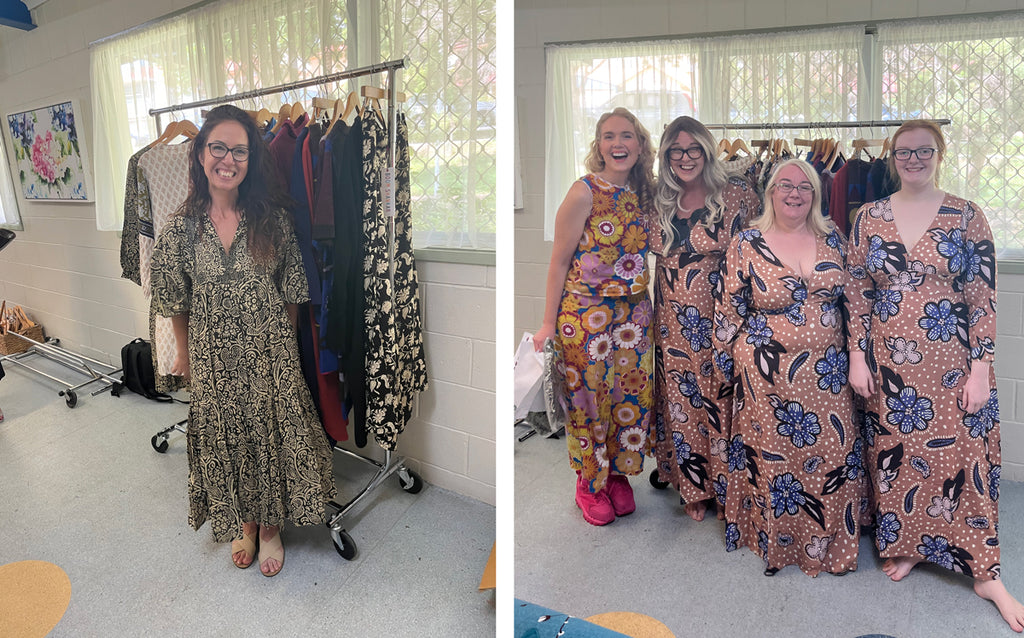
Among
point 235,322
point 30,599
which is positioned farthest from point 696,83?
point 30,599

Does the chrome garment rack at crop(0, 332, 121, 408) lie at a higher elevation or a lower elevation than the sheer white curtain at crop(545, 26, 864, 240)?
lower

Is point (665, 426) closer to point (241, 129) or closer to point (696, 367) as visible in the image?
point (696, 367)

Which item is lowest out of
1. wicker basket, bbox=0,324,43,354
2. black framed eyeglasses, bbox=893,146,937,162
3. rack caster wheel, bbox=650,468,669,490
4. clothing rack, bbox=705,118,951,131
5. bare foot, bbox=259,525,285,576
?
bare foot, bbox=259,525,285,576

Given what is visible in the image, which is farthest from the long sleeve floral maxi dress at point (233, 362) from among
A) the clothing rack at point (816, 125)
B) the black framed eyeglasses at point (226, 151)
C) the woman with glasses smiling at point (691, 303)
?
the clothing rack at point (816, 125)

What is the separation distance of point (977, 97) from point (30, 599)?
144 cm

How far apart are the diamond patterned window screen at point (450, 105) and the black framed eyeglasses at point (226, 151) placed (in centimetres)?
31

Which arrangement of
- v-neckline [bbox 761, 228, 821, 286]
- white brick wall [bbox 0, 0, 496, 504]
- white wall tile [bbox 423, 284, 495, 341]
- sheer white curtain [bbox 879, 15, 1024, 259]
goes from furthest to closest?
white wall tile [bbox 423, 284, 495, 341], white brick wall [bbox 0, 0, 496, 504], v-neckline [bbox 761, 228, 821, 286], sheer white curtain [bbox 879, 15, 1024, 259]

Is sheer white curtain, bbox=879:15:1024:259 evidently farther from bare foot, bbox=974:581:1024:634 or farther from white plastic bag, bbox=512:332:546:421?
white plastic bag, bbox=512:332:546:421

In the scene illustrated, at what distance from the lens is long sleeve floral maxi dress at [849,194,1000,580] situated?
70cm

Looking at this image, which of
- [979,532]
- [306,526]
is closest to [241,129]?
[306,526]

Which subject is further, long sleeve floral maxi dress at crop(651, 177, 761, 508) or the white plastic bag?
the white plastic bag

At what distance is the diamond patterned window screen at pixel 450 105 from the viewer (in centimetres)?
111

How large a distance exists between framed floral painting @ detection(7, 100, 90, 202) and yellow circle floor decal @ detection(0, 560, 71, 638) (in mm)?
569

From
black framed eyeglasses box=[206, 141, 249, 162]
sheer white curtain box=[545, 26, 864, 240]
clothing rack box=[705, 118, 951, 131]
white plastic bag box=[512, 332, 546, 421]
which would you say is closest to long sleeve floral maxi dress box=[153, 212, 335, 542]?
black framed eyeglasses box=[206, 141, 249, 162]
